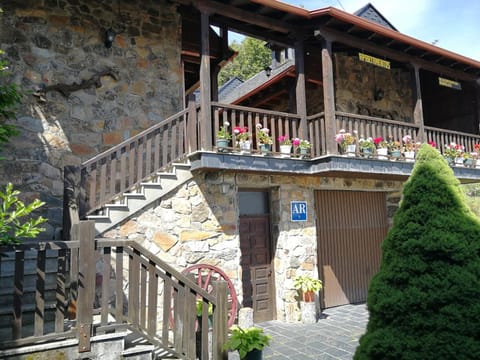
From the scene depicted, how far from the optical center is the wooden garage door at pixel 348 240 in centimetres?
774

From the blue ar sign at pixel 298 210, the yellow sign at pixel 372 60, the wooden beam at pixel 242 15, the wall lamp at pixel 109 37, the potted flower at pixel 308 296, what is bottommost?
the potted flower at pixel 308 296

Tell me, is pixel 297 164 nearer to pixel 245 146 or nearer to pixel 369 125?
pixel 245 146

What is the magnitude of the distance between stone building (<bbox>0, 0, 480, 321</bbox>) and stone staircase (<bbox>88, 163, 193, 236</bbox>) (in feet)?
0.07

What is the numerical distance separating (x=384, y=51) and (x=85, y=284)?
7.02m

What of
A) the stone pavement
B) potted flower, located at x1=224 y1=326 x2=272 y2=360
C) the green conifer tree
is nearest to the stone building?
the stone pavement

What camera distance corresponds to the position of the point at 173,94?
7.46m

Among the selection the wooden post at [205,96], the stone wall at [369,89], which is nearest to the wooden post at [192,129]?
the wooden post at [205,96]

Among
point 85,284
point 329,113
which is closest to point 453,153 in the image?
point 329,113

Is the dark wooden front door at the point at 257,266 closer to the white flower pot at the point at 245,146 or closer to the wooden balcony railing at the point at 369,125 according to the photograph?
the white flower pot at the point at 245,146

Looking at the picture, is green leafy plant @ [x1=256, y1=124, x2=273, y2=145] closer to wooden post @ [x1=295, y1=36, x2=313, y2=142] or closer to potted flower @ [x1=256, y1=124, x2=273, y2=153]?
potted flower @ [x1=256, y1=124, x2=273, y2=153]

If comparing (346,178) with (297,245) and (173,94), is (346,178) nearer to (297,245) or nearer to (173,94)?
(297,245)

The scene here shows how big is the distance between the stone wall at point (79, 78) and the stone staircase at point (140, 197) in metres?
1.30

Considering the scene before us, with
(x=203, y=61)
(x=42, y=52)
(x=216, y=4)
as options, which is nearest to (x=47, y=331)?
(x=203, y=61)

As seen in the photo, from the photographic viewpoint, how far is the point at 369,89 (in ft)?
32.4
